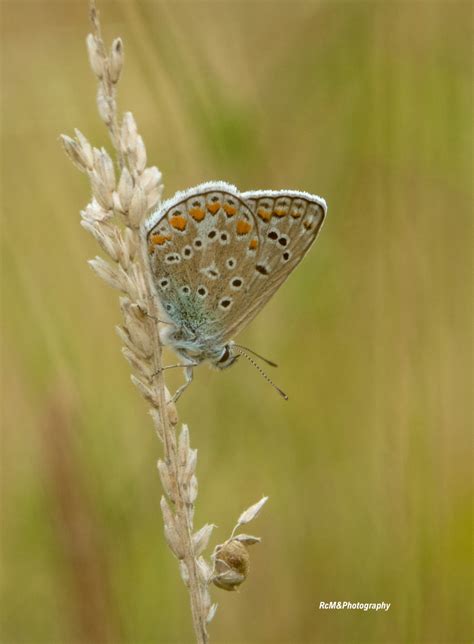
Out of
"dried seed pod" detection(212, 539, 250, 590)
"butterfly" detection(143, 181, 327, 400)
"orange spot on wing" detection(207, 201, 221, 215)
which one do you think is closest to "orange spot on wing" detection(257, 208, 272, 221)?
"butterfly" detection(143, 181, 327, 400)

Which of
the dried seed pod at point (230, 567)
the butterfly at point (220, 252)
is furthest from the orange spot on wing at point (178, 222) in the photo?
the dried seed pod at point (230, 567)

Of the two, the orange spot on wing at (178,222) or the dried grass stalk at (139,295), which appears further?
the orange spot on wing at (178,222)

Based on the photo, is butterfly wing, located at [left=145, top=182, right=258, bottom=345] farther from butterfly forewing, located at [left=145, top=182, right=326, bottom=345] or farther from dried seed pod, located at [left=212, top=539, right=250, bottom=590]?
dried seed pod, located at [left=212, top=539, right=250, bottom=590]

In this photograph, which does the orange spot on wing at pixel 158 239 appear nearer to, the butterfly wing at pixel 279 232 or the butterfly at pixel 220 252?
the butterfly at pixel 220 252

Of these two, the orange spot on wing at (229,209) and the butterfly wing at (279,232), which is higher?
the orange spot on wing at (229,209)

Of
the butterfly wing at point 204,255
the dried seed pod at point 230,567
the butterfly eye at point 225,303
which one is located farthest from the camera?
the butterfly eye at point 225,303

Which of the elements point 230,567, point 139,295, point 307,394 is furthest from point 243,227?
point 307,394

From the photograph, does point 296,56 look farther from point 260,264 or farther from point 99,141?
point 260,264
